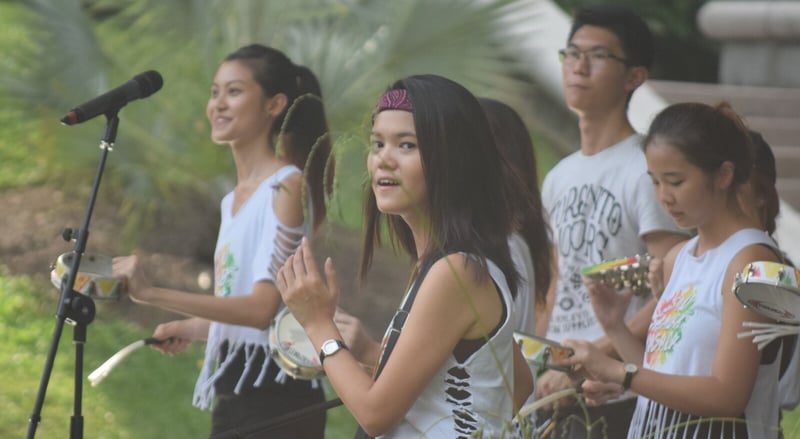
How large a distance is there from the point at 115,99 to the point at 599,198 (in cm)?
144

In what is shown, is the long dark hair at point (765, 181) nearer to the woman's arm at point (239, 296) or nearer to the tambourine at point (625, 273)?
the tambourine at point (625, 273)

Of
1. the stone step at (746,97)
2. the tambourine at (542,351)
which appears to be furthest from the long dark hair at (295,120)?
the stone step at (746,97)

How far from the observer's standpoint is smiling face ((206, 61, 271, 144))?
14.1 feet

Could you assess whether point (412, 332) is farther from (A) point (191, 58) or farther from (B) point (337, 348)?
(A) point (191, 58)

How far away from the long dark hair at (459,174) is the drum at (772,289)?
1.55 feet

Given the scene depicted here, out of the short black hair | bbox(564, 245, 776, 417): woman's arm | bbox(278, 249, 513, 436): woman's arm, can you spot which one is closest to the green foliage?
the short black hair

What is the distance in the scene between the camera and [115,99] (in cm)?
381

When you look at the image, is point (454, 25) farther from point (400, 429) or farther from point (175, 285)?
point (400, 429)

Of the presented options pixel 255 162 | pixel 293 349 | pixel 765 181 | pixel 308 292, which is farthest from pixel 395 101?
pixel 255 162

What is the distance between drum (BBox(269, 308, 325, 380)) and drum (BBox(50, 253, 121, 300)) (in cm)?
43

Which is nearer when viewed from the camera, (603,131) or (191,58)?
(603,131)

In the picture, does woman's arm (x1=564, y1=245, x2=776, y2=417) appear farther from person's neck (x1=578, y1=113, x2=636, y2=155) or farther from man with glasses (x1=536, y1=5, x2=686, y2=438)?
person's neck (x1=578, y1=113, x2=636, y2=155)

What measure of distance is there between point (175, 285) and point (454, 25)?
2059mm

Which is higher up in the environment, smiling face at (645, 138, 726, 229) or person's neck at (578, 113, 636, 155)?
person's neck at (578, 113, 636, 155)
